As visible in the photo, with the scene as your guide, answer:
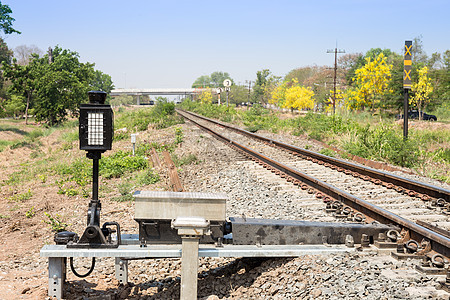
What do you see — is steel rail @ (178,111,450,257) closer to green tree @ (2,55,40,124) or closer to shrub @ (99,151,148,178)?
shrub @ (99,151,148,178)

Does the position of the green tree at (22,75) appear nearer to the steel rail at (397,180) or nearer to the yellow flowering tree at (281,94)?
the steel rail at (397,180)

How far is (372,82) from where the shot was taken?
4631 cm

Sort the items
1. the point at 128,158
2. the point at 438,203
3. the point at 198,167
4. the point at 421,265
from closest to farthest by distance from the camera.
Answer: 1. the point at 421,265
2. the point at 438,203
3. the point at 198,167
4. the point at 128,158

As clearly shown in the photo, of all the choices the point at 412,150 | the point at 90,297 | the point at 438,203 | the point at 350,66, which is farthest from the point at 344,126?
the point at 350,66

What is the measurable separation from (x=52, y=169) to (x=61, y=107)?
993 inches

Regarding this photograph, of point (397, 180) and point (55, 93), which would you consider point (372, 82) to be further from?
point (397, 180)

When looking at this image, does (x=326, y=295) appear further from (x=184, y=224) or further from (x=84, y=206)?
(x=84, y=206)

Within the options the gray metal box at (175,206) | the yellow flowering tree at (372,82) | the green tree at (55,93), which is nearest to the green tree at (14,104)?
the green tree at (55,93)

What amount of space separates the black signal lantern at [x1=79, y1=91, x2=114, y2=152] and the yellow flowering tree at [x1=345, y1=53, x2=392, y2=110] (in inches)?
1731

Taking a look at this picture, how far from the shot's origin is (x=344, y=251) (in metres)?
4.29

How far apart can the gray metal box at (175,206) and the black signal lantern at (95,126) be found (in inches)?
24.9

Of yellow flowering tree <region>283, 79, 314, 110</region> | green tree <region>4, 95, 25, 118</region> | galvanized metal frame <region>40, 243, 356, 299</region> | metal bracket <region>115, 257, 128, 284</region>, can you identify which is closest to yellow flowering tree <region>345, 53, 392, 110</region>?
yellow flowering tree <region>283, 79, 314, 110</region>

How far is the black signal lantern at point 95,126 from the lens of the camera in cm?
417

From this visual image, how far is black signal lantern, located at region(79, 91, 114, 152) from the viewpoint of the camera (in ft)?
13.7
